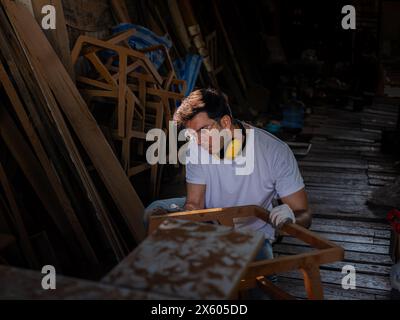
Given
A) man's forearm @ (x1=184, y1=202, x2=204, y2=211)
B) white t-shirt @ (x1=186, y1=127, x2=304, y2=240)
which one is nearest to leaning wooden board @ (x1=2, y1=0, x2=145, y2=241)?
man's forearm @ (x1=184, y1=202, x2=204, y2=211)

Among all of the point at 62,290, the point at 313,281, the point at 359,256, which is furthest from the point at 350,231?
the point at 62,290

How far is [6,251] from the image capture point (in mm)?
3189

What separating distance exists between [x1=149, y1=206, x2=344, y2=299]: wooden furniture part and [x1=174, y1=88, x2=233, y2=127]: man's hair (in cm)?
58

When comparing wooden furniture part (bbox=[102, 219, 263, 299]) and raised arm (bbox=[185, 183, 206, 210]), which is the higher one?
wooden furniture part (bbox=[102, 219, 263, 299])

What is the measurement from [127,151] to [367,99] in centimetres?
736

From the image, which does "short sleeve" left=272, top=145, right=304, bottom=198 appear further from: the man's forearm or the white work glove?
the man's forearm

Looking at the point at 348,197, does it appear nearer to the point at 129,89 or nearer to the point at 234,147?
the point at 129,89

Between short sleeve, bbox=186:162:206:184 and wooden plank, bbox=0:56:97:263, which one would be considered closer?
short sleeve, bbox=186:162:206:184

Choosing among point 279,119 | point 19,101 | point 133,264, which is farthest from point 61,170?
point 279,119

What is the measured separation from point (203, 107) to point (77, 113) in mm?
1283

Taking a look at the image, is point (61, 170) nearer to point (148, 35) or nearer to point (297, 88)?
point (148, 35)

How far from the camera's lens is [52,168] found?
331cm

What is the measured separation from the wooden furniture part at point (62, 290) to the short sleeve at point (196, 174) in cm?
143

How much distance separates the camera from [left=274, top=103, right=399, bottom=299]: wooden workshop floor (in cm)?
334
